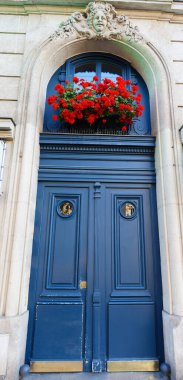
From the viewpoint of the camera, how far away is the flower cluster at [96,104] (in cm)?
418

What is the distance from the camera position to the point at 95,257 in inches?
154

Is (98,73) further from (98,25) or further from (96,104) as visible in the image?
(96,104)

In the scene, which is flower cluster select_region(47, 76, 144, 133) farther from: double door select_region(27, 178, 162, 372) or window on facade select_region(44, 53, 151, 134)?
double door select_region(27, 178, 162, 372)

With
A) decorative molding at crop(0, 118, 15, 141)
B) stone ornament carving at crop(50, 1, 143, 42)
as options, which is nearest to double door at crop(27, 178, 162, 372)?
decorative molding at crop(0, 118, 15, 141)

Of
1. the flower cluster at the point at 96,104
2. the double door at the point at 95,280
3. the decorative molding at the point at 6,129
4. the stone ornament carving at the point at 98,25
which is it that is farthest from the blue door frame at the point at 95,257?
the stone ornament carving at the point at 98,25

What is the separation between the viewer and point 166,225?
12.6ft

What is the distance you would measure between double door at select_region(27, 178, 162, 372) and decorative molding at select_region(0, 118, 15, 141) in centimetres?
98

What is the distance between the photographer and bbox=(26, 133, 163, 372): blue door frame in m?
3.61

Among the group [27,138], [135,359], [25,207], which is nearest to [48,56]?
[27,138]

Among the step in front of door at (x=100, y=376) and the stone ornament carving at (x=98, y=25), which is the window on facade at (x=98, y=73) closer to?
the stone ornament carving at (x=98, y=25)

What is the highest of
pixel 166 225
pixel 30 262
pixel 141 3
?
pixel 141 3

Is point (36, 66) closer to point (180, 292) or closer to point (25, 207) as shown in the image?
point (25, 207)

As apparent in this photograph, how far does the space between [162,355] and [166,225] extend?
2.00 metres

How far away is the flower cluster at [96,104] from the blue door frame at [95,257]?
375 mm
